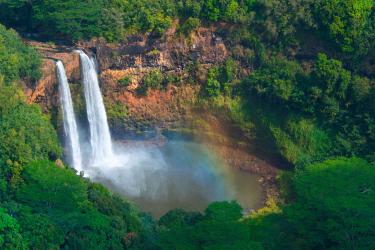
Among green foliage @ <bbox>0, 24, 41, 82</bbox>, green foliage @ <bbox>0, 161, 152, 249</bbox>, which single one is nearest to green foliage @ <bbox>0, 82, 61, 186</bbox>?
green foliage @ <bbox>0, 24, 41, 82</bbox>

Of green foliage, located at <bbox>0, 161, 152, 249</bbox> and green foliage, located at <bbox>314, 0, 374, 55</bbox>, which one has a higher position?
green foliage, located at <bbox>314, 0, 374, 55</bbox>

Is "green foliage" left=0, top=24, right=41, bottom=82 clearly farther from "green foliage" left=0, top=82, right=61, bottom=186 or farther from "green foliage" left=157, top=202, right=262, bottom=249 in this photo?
"green foliage" left=157, top=202, right=262, bottom=249

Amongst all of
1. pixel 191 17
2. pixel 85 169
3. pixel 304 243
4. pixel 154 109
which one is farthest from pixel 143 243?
pixel 191 17

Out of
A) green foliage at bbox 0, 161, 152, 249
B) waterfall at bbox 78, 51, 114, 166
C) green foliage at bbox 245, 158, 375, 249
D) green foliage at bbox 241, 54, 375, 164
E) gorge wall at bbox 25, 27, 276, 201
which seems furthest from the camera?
gorge wall at bbox 25, 27, 276, 201

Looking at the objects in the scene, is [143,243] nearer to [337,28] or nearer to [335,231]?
[335,231]

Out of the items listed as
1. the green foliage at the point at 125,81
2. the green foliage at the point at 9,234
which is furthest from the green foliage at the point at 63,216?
the green foliage at the point at 125,81

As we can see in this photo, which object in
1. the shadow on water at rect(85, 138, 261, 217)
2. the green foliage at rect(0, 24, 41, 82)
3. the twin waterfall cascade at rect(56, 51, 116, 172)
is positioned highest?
the green foliage at rect(0, 24, 41, 82)

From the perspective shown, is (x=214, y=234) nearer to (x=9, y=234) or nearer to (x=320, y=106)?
(x=9, y=234)
